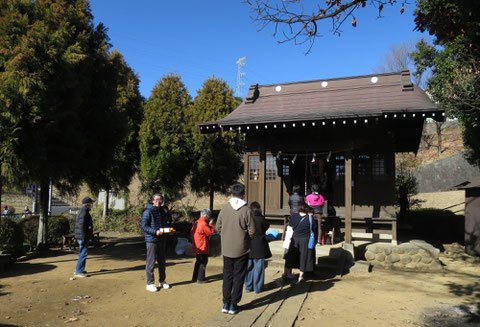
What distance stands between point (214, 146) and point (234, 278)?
11.8m

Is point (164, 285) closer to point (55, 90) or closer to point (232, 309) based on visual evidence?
point (232, 309)

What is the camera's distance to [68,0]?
11062mm

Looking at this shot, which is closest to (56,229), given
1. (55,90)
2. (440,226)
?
(55,90)

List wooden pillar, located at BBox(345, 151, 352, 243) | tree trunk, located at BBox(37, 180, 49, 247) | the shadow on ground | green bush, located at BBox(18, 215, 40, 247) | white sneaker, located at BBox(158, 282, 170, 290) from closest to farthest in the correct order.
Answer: white sneaker, located at BBox(158, 282, 170, 290) → the shadow on ground → wooden pillar, located at BBox(345, 151, 352, 243) → tree trunk, located at BBox(37, 180, 49, 247) → green bush, located at BBox(18, 215, 40, 247)

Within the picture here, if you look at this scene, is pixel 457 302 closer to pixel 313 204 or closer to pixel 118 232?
pixel 313 204

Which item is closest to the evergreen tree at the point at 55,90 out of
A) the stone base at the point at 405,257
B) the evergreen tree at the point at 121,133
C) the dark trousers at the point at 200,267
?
the evergreen tree at the point at 121,133

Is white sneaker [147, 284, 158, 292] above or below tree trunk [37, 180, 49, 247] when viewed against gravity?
below

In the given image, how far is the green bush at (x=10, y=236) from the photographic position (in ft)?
31.1

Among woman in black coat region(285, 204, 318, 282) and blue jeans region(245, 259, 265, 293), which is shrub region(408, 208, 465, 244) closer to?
woman in black coat region(285, 204, 318, 282)

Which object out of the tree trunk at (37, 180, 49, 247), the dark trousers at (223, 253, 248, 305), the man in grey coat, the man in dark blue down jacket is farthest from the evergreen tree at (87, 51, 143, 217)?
the dark trousers at (223, 253, 248, 305)

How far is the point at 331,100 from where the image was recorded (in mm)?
11914

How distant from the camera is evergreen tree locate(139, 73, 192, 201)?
16438mm

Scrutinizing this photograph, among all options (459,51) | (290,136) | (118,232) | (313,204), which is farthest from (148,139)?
(459,51)

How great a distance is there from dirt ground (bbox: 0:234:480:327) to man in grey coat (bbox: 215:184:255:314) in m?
0.44
